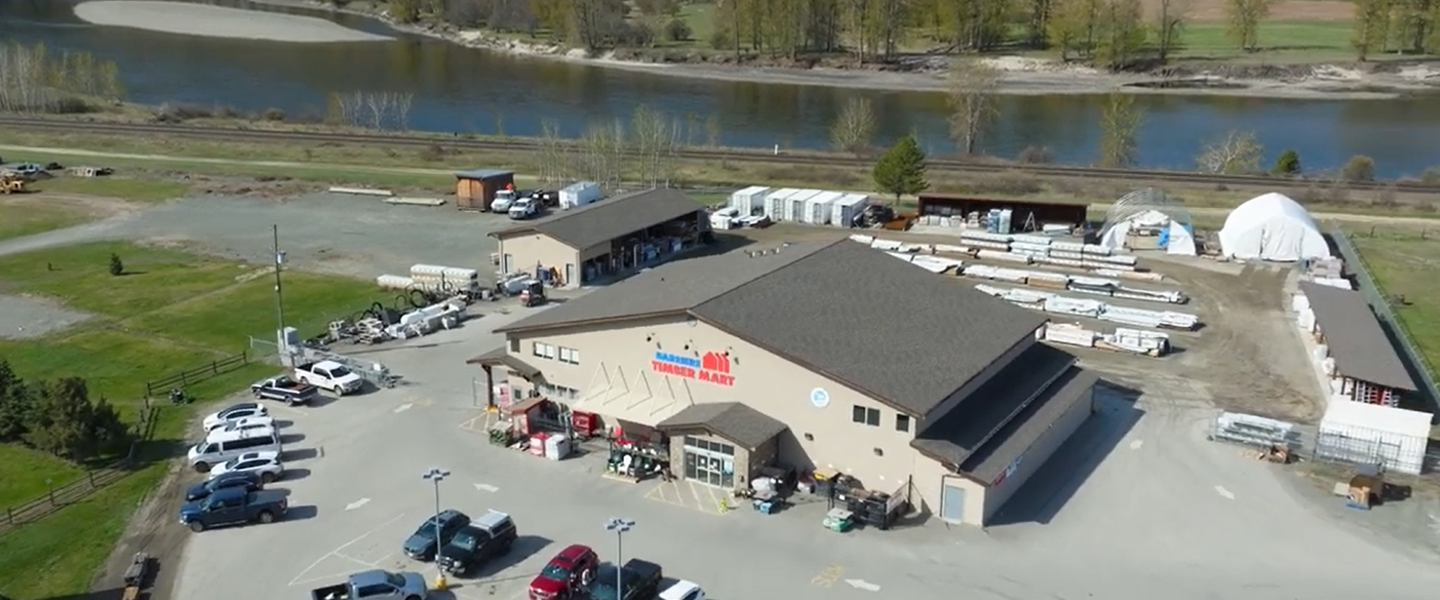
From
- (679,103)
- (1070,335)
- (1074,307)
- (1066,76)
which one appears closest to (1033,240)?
(1074,307)

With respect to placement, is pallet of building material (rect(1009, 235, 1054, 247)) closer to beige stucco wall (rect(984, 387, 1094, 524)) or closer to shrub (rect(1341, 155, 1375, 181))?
beige stucco wall (rect(984, 387, 1094, 524))

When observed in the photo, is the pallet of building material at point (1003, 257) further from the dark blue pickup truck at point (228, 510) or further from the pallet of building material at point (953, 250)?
the dark blue pickup truck at point (228, 510)

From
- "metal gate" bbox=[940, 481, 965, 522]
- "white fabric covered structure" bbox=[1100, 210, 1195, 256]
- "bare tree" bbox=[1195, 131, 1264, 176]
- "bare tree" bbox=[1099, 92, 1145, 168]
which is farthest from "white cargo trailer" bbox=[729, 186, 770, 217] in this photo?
"metal gate" bbox=[940, 481, 965, 522]

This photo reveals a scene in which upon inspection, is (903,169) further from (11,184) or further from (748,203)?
(11,184)

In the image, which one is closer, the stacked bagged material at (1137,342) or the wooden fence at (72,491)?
the wooden fence at (72,491)

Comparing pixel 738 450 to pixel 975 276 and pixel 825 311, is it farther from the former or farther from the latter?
pixel 975 276

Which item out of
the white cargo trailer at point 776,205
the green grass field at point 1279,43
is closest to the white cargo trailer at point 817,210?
the white cargo trailer at point 776,205

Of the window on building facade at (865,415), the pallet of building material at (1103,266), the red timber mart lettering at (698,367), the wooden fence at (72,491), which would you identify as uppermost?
the red timber mart lettering at (698,367)
